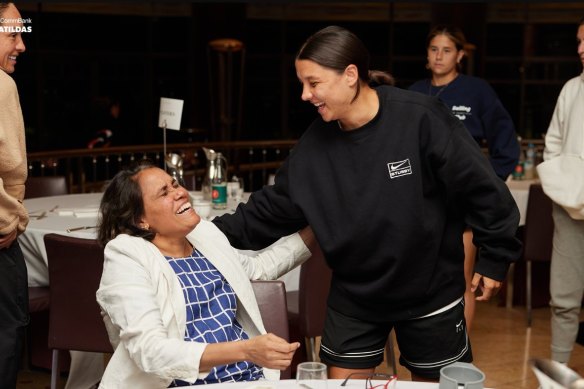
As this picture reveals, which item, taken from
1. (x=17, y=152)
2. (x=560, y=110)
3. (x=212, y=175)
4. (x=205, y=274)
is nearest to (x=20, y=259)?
(x=17, y=152)

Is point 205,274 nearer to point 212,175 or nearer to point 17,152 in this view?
point 17,152

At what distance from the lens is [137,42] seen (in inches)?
553

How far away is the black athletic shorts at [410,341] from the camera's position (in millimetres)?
2422

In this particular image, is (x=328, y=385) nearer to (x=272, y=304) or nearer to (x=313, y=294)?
(x=272, y=304)

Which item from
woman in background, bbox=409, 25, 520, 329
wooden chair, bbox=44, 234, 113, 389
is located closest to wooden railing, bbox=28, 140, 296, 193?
wooden chair, bbox=44, 234, 113, 389

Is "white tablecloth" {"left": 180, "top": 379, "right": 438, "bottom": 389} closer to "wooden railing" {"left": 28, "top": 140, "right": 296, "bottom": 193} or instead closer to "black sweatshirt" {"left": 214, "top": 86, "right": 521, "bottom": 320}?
"black sweatshirt" {"left": 214, "top": 86, "right": 521, "bottom": 320}

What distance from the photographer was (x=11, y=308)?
9.84 feet

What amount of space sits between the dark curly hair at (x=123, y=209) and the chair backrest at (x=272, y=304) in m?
0.40

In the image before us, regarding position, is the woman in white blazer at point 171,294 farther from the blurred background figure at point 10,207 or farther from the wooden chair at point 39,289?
the wooden chair at point 39,289

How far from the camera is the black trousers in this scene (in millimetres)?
2959

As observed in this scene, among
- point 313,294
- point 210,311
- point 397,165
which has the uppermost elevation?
point 397,165

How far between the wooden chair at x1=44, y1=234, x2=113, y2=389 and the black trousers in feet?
0.66

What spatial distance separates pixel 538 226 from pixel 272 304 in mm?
3090

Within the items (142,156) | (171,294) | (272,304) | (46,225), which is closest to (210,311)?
(171,294)
